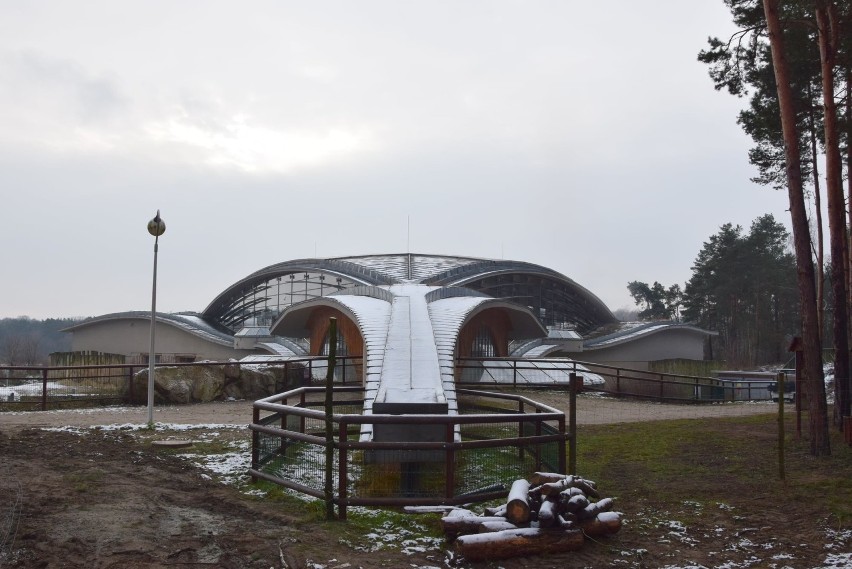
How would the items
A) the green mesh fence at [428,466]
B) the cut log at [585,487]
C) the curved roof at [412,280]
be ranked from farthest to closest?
the curved roof at [412,280] < the green mesh fence at [428,466] < the cut log at [585,487]

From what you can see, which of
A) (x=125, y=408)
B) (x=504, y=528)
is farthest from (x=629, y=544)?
(x=125, y=408)

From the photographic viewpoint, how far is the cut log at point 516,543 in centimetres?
561

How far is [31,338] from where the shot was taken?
7119cm

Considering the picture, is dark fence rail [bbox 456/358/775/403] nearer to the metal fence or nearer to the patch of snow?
the metal fence

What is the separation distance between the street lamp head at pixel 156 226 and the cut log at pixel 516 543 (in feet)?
31.6

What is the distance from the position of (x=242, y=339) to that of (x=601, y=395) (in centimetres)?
2521

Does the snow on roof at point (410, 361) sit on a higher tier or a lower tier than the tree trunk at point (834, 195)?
lower

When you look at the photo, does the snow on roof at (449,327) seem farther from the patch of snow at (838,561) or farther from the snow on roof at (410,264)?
the snow on roof at (410,264)

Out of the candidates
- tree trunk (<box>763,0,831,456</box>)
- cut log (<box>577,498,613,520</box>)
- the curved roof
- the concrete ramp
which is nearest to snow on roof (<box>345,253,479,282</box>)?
the curved roof

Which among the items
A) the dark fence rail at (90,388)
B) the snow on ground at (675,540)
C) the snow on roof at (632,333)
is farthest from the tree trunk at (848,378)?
the snow on roof at (632,333)

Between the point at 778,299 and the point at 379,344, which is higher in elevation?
the point at 778,299

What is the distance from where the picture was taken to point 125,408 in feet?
54.5

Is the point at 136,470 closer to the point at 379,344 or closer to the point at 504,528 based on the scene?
the point at 504,528

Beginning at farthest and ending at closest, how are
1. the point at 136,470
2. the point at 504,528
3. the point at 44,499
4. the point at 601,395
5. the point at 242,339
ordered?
the point at 242,339
the point at 601,395
the point at 136,470
the point at 44,499
the point at 504,528
